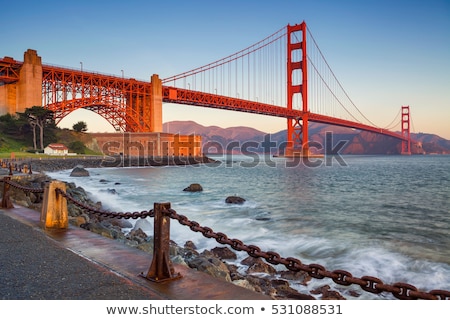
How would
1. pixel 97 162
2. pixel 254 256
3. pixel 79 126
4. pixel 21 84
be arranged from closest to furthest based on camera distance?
pixel 254 256
pixel 97 162
pixel 21 84
pixel 79 126

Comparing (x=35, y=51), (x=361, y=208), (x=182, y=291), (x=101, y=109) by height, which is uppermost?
(x=35, y=51)

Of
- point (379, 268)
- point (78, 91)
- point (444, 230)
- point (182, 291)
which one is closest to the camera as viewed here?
point (182, 291)

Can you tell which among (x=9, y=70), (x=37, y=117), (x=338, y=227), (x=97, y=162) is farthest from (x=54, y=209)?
(x=9, y=70)

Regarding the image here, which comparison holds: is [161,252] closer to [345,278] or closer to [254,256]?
[254,256]

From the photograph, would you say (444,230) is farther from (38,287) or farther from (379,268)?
(38,287)

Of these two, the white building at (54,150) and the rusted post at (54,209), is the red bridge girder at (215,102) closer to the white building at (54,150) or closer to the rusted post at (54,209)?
the white building at (54,150)

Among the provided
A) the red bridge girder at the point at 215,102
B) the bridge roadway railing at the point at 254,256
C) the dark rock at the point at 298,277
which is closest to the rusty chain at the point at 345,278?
the bridge roadway railing at the point at 254,256
